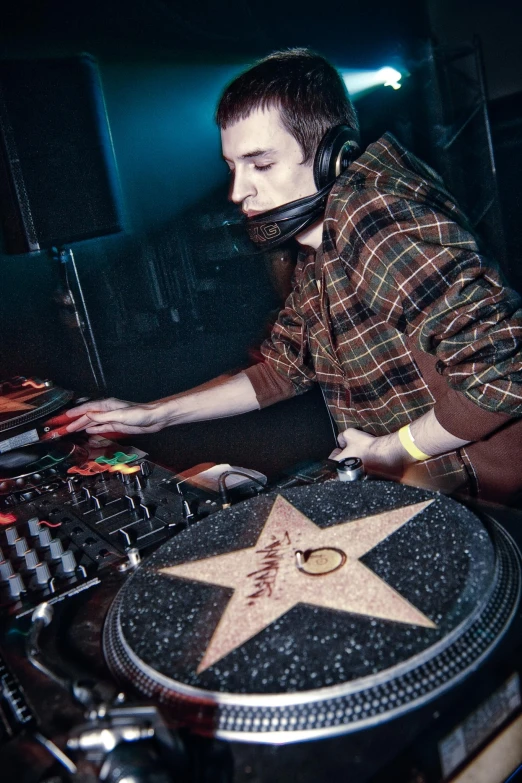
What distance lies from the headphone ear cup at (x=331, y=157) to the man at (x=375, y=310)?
44mm

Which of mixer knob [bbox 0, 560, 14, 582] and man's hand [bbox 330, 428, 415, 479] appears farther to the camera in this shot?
man's hand [bbox 330, 428, 415, 479]

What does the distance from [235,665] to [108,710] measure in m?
0.13

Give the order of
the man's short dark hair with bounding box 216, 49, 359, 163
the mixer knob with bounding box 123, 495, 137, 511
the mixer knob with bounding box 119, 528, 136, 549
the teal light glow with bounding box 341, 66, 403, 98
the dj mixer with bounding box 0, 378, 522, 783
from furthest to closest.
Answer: the teal light glow with bounding box 341, 66, 403, 98
the man's short dark hair with bounding box 216, 49, 359, 163
the mixer knob with bounding box 123, 495, 137, 511
the mixer knob with bounding box 119, 528, 136, 549
the dj mixer with bounding box 0, 378, 522, 783

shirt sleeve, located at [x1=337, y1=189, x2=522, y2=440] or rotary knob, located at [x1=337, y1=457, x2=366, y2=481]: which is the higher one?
shirt sleeve, located at [x1=337, y1=189, x2=522, y2=440]

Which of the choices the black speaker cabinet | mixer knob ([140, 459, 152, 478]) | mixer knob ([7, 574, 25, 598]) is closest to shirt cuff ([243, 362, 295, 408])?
mixer knob ([140, 459, 152, 478])

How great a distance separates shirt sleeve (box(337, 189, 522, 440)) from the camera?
1.17 metres

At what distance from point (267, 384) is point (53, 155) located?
41.3 inches

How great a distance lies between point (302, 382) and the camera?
1944 millimetres

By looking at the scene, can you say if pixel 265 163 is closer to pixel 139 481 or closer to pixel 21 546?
pixel 139 481

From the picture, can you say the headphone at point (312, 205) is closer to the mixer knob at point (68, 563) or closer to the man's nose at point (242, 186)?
the man's nose at point (242, 186)

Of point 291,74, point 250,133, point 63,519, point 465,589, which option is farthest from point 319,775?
point 291,74

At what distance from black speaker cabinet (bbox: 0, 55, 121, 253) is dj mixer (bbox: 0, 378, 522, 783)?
1.33 meters

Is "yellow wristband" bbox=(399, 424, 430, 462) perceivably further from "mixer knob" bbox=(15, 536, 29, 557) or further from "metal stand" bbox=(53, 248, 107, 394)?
"metal stand" bbox=(53, 248, 107, 394)

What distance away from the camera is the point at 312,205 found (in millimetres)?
1365
